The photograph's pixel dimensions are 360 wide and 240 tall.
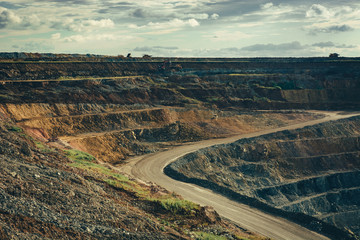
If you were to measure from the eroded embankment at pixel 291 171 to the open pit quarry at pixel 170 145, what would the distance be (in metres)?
0.19

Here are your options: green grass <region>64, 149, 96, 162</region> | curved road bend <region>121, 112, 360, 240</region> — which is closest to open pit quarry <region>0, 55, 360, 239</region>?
green grass <region>64, 149, 96, 162</region>

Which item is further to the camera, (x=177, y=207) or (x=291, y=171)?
(x=291, y=171)

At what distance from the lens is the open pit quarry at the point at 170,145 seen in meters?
24.5

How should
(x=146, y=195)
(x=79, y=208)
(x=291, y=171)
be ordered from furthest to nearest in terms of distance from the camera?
(x=291, y=171), (x=146, y=195), (x=79, y=208)

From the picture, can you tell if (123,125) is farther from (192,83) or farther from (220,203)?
(192,83)

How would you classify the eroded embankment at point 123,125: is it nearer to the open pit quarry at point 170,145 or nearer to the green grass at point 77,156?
the open pit quarry at point 170,145

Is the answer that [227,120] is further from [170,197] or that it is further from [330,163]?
[170,197]

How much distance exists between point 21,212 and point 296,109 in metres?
79.4

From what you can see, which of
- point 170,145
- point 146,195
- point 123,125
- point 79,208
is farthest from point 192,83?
point 79,208

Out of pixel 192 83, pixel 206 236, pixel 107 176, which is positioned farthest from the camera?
pixel 192 83

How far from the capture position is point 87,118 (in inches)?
2505

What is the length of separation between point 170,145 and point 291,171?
64.0ft

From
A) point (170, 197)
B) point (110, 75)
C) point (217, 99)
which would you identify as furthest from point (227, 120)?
point (170, 197)

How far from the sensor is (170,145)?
6066cm
